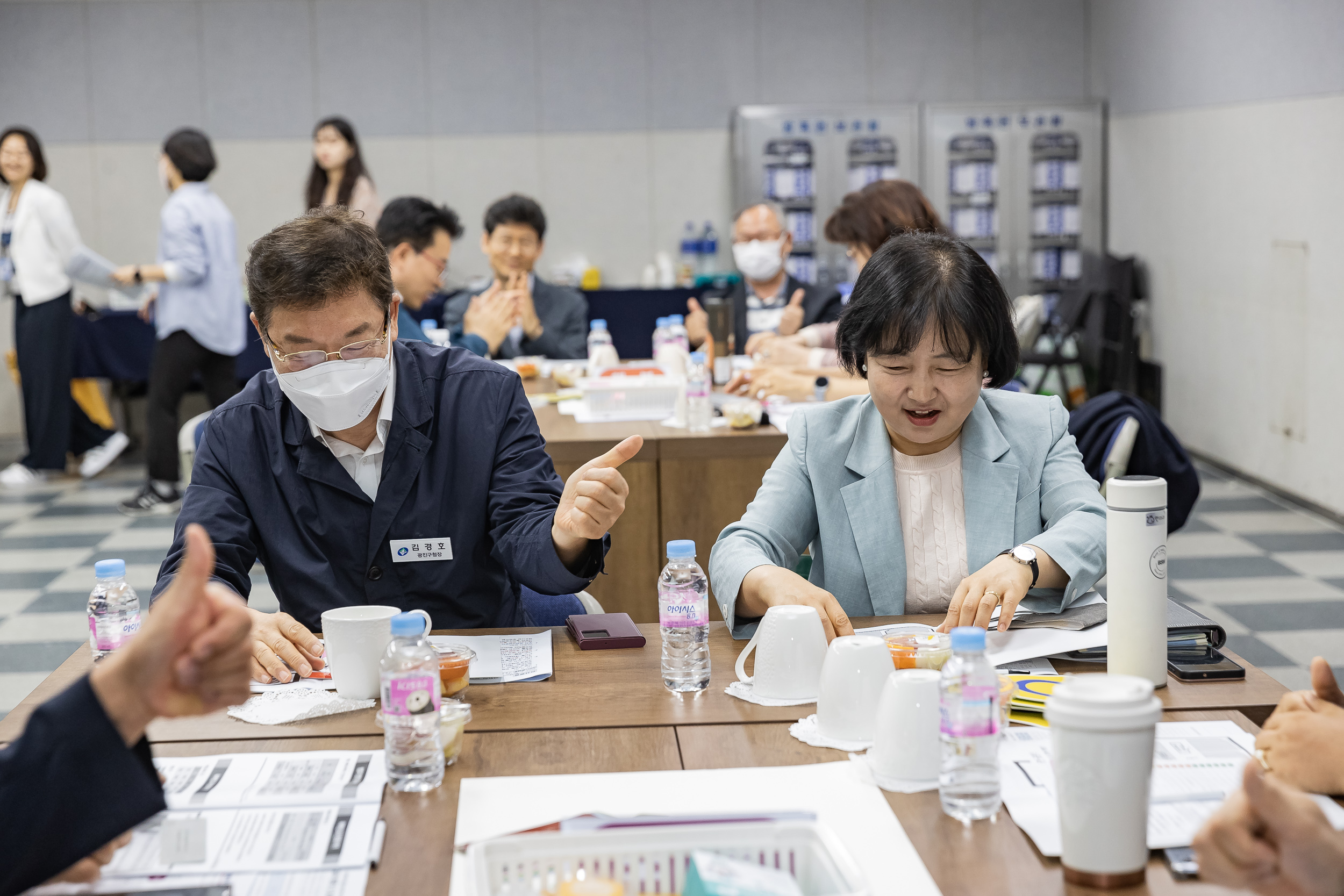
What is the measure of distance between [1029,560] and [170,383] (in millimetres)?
4963

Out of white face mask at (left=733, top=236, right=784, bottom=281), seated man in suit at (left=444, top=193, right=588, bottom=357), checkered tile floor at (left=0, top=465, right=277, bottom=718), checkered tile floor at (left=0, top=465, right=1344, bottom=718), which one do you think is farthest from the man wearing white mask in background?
checkered tile floor at (left=0, top=465, right=277, bottom=718)

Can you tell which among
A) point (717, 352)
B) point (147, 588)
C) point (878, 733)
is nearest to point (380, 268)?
point (878, 733)

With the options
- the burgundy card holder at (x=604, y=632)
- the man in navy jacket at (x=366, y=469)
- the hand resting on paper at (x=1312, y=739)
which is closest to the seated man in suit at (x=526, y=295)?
the man in navy jacket at (x=366, y=469)

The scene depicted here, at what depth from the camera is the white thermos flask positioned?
4.65 feet

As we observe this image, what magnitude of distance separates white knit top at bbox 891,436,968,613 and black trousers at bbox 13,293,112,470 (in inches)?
226

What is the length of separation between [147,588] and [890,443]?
3.45 metres

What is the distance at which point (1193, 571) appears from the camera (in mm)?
4484

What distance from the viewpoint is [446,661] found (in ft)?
4.94

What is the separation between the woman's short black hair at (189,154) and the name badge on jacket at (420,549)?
13.9ft

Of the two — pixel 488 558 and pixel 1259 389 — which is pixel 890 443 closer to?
pixel 488 558

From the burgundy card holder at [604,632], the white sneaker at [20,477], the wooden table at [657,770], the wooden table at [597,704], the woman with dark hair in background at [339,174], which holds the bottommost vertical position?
the white sneaker at [20,477]

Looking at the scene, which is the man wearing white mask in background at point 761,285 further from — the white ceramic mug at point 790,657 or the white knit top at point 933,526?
the white ceramic mug at point 790,657

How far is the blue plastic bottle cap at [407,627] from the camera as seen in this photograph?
1.31 meters

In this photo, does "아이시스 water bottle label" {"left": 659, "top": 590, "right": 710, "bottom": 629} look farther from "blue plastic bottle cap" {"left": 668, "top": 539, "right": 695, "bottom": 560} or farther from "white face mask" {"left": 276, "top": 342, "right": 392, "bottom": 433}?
"white face mask" {"left": 276, "top": 342, "right": 392, "bottom": 433}
